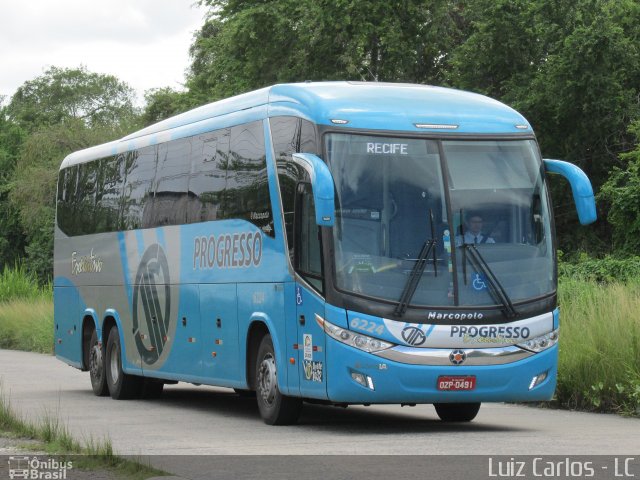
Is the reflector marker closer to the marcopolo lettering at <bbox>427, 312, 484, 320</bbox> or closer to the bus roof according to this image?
the bus roof

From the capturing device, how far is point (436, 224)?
14492 millimetres

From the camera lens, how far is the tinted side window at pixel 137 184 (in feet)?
67.3

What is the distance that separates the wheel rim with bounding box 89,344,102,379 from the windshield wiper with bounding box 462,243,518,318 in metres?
9.27

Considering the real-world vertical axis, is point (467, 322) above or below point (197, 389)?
above

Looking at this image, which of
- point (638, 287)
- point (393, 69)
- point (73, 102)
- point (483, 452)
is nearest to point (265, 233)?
point (483, 452)

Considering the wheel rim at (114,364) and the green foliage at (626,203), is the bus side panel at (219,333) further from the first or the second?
the green foliage at (626,203)

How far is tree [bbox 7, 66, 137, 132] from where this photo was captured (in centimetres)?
11094

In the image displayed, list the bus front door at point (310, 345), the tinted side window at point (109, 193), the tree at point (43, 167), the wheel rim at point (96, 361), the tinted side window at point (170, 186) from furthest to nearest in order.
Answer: the tree at point (43, 167) < the wheel rim at point (96, 361) < the tinted side window at point (109, 193) < the tinted side window at point (170, 186) < the bus front door at point (310, 345)

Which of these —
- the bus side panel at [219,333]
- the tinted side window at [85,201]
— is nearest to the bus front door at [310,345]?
the bus side panel at [219,333]

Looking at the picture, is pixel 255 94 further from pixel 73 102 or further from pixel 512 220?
pixel 73 102

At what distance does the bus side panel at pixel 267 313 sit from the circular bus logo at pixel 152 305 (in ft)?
9.63

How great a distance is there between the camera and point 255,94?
1673cm

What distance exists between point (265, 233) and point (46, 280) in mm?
54588
